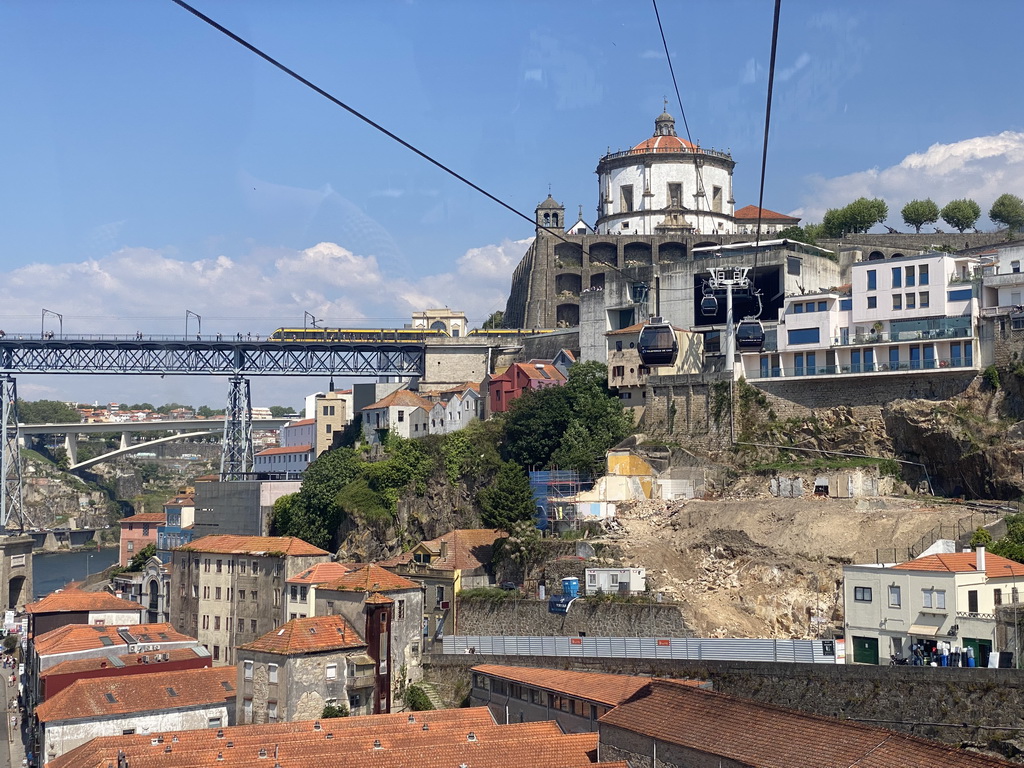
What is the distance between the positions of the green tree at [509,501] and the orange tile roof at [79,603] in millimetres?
20693

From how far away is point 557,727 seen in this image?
3384cm

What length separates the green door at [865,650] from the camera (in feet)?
112

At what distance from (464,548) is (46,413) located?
A: 134 m

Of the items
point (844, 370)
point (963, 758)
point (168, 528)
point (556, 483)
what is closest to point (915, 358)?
point (844, 370)

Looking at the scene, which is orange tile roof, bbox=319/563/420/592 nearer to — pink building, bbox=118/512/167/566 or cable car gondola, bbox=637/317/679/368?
cable car gondola, bbox=637/317/679/368

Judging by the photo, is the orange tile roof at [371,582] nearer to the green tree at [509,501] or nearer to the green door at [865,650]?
the green tree at [509,501]

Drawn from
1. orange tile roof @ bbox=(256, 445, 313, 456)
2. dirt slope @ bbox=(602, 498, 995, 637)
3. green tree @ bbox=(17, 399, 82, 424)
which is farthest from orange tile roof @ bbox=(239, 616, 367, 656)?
green tree @ bbox=(17, 399, 82, 424)

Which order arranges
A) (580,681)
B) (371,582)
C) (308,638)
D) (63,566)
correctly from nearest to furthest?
(580,681) < (308,638) < (371,582) < (63,566)

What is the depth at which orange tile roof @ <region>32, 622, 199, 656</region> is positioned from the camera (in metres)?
50.0

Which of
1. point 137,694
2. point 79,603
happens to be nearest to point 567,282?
A: point 79,603

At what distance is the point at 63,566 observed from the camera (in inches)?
4569

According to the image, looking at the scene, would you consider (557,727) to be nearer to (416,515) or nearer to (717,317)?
(416,515)

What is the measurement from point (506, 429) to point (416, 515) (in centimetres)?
539

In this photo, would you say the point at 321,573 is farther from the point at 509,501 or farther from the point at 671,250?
the point at 671,250
